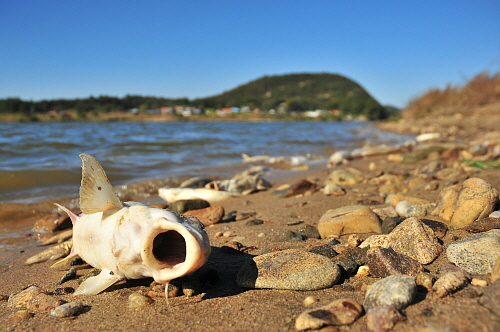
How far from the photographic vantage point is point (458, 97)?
80.1 feet

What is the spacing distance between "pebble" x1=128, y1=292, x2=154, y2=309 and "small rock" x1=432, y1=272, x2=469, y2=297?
141cm

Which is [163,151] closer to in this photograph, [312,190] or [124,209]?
[312,190]

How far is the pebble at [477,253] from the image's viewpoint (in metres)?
1.83

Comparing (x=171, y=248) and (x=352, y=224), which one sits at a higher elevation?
(x=171, y=248)

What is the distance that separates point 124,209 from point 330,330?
1138 millimetres

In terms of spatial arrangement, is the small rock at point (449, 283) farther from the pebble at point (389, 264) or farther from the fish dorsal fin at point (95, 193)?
the fish dorsal fin at point (95, 193)

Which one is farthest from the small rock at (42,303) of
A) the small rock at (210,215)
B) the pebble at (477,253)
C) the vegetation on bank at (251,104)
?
the vegetation on bank at (251,104)

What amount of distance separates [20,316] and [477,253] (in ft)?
7.96

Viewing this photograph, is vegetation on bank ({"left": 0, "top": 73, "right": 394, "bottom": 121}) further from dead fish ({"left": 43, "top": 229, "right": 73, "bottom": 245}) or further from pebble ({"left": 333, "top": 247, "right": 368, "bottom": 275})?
pebble ({"left": 333, "top": 247, "right": 368, "bottom": 275})

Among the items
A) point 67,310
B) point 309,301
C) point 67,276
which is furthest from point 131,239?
point 67,276

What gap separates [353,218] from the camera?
2844 mm

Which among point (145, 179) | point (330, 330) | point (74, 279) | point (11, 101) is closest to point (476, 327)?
point (330, 330)

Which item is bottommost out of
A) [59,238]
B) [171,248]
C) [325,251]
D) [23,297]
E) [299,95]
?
[59,238]

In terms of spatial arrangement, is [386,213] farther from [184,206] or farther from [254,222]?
[184,206]
